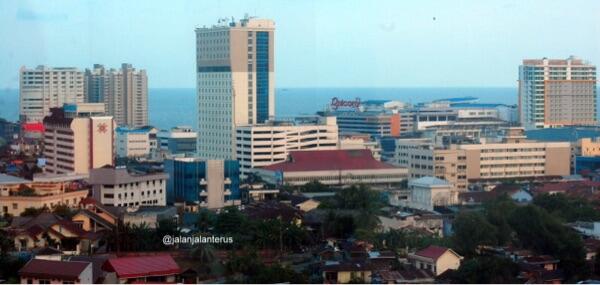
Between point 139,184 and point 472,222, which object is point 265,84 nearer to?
point 139,184

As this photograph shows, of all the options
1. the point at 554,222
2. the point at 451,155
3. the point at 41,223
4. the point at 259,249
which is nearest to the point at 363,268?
the point at 259,249

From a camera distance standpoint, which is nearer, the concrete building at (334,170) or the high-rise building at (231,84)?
the concrete building at (334,170)

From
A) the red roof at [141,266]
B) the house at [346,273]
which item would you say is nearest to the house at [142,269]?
the red roof at [141,266]

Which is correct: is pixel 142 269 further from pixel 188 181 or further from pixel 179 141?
→ pixel 179 141

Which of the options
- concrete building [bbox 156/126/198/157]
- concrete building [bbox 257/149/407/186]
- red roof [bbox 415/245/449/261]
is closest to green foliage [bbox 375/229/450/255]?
red roof [bbox 415/245/449/261]

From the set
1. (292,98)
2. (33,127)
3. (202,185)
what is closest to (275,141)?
(292,98)

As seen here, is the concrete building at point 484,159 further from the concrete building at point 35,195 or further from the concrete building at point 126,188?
the concrete building at point 35,195
